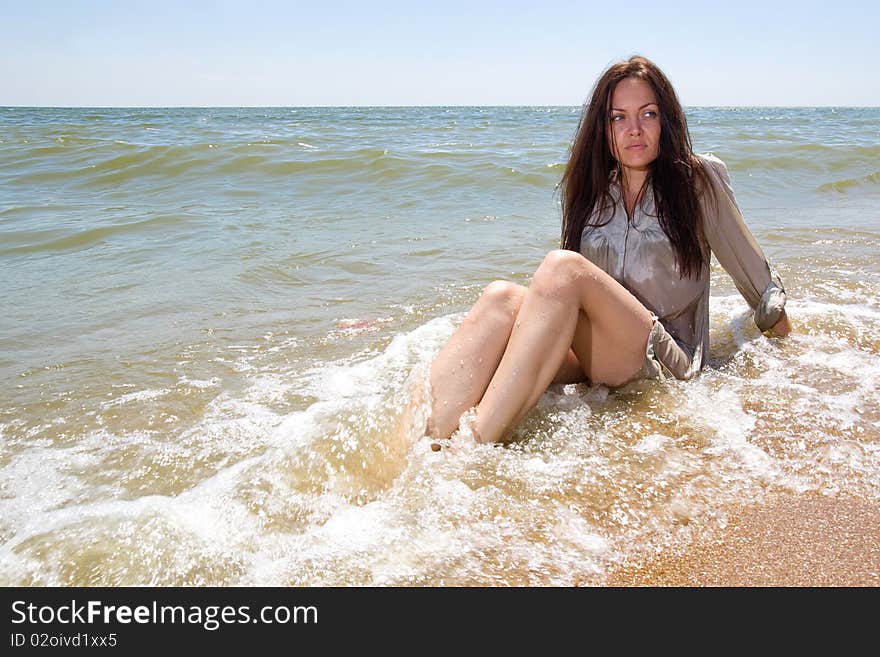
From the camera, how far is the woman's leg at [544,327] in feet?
8.23

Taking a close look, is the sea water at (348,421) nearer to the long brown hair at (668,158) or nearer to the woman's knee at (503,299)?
the woman's knee at (503,299)

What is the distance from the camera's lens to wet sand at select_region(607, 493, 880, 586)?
1.83 metres

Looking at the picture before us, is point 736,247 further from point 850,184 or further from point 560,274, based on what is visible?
point 850,184

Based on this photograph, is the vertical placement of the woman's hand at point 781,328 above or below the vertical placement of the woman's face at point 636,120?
below

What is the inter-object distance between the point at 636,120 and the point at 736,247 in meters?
0.70

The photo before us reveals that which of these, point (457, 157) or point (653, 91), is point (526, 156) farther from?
point (653, 91)

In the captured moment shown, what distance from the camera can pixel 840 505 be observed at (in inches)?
84.0

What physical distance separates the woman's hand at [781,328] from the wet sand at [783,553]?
56.2 inches

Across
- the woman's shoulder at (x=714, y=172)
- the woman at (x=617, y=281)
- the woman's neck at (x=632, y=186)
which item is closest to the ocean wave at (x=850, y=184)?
the woman at (x=617, y=281)

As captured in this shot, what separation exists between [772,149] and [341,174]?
8296 millimetres

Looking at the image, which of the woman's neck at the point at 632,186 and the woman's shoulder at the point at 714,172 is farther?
the woman's neck at the point at 632,186

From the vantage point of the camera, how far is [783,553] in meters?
1.92

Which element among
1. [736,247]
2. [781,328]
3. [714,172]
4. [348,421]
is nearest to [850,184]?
[781,328]
